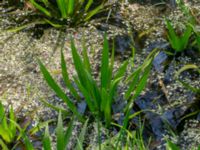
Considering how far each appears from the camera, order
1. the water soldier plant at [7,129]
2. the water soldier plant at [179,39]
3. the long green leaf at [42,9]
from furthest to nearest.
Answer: the long green leaf at [42,9] < the water soldier plant at [179,39] < the water soldier plant at [7,129]

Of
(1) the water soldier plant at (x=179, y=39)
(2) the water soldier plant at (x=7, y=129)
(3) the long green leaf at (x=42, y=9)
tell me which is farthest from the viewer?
(3) the long green leaf at (x=42, y=9)

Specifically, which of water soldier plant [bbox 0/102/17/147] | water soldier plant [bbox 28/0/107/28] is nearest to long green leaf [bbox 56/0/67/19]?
water soldier plant [bbox 28/0/107/28]

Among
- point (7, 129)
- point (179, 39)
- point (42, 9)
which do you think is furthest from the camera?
point (42, 9)

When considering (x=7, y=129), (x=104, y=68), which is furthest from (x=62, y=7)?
(x=7, y=129)

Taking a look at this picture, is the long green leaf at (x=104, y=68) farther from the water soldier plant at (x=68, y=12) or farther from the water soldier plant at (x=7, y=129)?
the water soldier plant at (x=68, y=12)

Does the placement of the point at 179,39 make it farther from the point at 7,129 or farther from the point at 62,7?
the point at 7,129

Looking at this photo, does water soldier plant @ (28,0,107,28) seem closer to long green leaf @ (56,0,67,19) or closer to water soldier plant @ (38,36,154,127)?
long green leaf @ (56,0,67,19)

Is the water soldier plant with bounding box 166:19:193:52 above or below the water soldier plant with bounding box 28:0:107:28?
below

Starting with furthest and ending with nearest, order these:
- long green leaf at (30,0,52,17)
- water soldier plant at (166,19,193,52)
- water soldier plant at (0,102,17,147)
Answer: long green leaf at (30,0,52,17)
water soldier plant at (166,19,193,52)
water soldier plant at (0,102,17,147)

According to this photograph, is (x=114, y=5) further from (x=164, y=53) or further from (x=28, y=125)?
(x=28, y=125)

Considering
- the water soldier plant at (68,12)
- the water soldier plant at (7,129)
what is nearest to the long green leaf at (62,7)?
the water soldier plant at (68,12)

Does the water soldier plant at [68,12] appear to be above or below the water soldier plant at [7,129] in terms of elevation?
above

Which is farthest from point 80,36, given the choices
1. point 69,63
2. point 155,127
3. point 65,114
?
point 155,127
